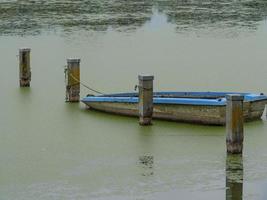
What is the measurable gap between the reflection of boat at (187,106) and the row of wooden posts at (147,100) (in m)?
0.40

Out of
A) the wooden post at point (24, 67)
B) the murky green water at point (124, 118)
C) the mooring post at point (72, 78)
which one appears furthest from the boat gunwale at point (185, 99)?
the wooden post at point (24, 67)

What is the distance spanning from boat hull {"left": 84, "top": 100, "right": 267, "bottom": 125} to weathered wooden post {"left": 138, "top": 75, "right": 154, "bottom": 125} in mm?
385

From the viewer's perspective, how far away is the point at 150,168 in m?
11.5

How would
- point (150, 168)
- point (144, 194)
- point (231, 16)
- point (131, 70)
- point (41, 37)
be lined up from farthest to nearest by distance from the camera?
point (231, 16) < point (41, 37) < point (131, 70) < point (150, 168) < point (144, 194)

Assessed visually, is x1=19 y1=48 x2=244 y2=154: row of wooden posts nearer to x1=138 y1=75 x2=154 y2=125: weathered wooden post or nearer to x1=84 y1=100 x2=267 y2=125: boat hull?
x1=138 y1=75 x2=154 y2=125: weathered wooden post

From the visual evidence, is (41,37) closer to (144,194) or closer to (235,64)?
(235,64)

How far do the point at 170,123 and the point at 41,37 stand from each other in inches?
515

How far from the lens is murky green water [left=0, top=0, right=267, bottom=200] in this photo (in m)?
10.8

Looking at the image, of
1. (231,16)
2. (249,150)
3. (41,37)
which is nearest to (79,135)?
(249,150)

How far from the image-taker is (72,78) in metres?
15.8

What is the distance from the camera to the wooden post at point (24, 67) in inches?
677

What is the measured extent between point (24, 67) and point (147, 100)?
462 centimetres

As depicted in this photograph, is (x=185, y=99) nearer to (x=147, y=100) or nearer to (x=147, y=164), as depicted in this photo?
(x=147, y=100)

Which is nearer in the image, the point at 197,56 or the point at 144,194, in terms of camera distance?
the point at 144,194
